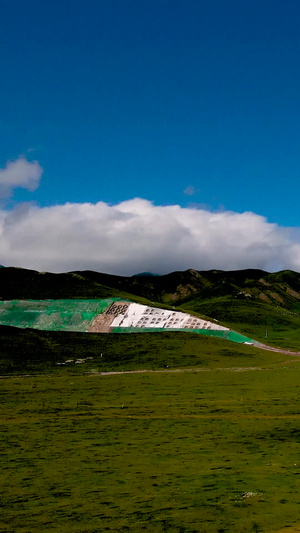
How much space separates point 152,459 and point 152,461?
1.88 feet

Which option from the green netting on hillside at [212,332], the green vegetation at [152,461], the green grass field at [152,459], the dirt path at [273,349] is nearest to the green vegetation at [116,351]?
the green netting on hillside at [212,332]

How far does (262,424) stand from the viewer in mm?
41250

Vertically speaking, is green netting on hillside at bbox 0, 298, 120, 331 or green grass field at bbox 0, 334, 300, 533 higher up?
green netting on hillside at bbox 0, 298, 120, 331

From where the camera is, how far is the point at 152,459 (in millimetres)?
Answer: 31062

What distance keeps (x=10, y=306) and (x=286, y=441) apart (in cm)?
15252

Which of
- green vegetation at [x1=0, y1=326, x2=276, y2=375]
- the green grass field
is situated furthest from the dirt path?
the green grass field

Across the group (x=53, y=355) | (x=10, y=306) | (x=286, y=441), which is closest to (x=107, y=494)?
(x=286, y=441)

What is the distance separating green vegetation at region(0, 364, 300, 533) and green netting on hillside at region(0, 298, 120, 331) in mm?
91673

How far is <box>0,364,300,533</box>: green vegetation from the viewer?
20125mm

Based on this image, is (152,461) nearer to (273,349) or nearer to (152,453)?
(152,453)

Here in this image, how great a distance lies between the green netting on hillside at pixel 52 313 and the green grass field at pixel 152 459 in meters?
86.9

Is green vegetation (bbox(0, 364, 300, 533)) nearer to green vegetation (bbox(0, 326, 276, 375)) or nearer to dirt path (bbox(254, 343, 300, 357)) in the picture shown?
green vegetation (bbox(0, 326, 276, 375))

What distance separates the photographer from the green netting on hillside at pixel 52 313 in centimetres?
15562

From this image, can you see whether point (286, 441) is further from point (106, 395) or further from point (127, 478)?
point (106, 395)
